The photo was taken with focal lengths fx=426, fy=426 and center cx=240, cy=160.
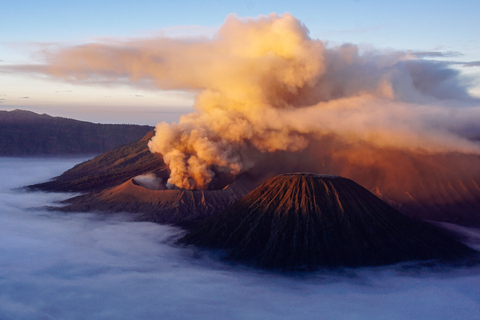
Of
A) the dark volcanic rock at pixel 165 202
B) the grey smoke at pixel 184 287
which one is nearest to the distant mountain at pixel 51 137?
the dark volcanic rock at pixel 165 202

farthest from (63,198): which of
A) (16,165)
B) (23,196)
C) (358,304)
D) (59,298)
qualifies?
(16,165)

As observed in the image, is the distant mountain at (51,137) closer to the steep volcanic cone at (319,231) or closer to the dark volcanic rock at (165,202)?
the dark volcanic rock at (165,202)

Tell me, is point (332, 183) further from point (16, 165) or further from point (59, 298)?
point (16, 165)

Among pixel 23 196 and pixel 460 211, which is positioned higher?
pixel 460 211

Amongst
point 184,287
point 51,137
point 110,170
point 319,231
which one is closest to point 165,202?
point 184,287

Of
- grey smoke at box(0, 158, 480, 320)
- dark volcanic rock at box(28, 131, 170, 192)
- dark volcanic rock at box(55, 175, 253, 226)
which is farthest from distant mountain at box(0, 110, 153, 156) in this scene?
grey smoke at box(0, 158, 480, 320)

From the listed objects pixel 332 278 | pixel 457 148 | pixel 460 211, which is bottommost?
pixel 332 278

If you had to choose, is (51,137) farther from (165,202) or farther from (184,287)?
(184,287)
